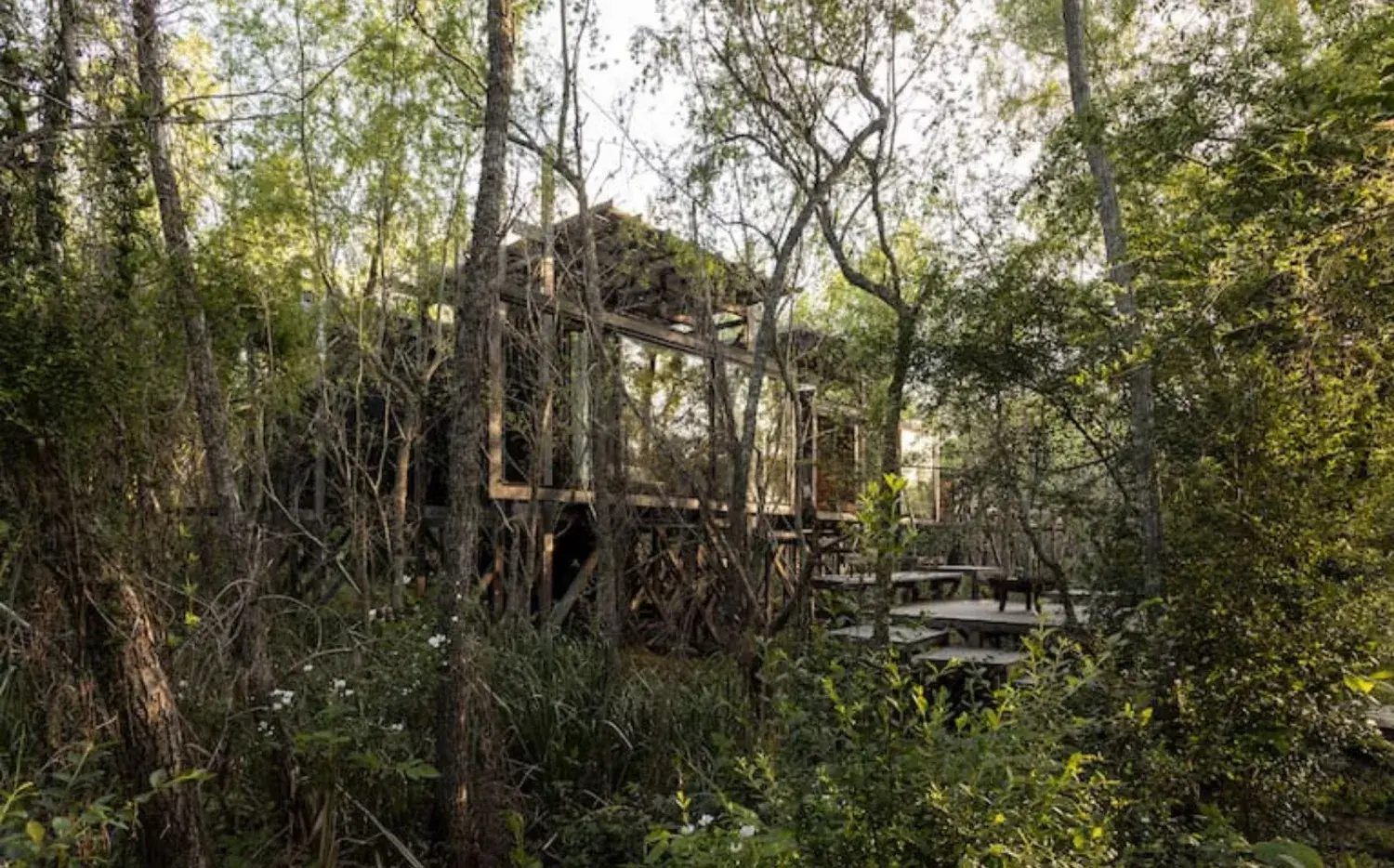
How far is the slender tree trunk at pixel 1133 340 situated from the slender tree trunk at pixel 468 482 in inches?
120

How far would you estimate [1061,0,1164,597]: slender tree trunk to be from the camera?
4.59 metres

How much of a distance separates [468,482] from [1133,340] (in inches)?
146

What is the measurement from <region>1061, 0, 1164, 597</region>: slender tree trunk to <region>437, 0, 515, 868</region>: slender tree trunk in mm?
3056

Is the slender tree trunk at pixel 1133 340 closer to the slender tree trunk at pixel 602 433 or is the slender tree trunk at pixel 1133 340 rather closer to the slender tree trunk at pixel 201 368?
the slender tree trunk at pixel 602 433

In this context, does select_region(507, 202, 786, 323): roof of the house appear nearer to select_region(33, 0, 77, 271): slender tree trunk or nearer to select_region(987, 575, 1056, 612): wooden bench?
select_region(987, 575, 1056, 612): wooden bench

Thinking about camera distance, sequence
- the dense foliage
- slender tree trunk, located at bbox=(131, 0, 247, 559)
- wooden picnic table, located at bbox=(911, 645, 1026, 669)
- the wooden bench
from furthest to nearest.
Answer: the wooden bench
wooden picnic table, located at bbox=(911, 645, 1026, 669)
slender tree trunk, located at bbox=(131, 0, 247, 559)
the dense foliage

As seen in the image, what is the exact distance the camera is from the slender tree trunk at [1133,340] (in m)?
4.59

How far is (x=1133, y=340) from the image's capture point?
4.82 meters

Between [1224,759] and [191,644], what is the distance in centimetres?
402

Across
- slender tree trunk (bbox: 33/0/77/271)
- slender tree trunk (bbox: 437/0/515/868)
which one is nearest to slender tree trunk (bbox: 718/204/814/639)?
slender tree trunk (bbox: 437/0/515/868)

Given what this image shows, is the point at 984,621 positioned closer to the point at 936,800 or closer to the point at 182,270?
the point at 936,800

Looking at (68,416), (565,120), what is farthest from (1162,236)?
(565,120)

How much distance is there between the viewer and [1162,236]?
3.33 meters

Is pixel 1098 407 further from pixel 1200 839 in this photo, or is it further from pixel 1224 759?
pixel 1200 839
